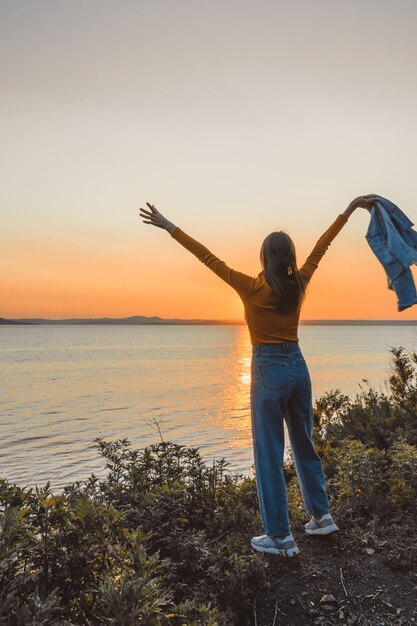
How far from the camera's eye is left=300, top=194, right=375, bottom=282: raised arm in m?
5.22

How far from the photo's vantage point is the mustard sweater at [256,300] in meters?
4.81

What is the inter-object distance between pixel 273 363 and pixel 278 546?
1.69 m

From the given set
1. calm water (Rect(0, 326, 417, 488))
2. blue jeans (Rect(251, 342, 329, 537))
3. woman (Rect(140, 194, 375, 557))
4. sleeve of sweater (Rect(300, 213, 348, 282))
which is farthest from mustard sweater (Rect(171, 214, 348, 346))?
calm water (Rect(0, 326, 417, 488))

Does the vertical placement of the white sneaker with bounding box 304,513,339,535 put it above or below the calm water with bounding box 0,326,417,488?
above

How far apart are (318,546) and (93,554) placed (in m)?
2.57

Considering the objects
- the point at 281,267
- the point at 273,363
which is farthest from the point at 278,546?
the point at 281,267

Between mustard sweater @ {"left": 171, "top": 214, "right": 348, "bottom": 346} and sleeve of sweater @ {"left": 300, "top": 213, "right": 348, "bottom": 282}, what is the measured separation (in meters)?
0.49

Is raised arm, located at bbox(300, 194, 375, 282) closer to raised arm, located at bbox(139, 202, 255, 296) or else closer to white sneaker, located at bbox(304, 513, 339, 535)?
raised arm, located at bbox(139, 202, 255, 296)

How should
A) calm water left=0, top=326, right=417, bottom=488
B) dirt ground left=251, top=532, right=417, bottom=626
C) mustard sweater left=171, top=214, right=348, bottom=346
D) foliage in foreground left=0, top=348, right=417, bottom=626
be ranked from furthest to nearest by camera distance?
calm water left=0, top=326, right=417, bottom=488 → mustard sweater left=171, top=214, right=348, bottom=346 → dirt ground left=251, top=532, right=417, bottom=626 → foliage in foreground left=0, top=348, right=417, bottom=626

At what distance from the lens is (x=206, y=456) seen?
14.2 metres

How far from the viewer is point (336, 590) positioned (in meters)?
4.36

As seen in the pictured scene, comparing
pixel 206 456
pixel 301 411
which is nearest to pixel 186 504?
pixel 301 411

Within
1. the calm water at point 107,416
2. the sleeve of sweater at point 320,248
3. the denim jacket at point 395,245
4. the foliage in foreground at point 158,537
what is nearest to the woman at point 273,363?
the sleeve of sweater at point 320,248

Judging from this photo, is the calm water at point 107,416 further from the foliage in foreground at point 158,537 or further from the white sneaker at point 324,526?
the white sneaker at point 324,526
